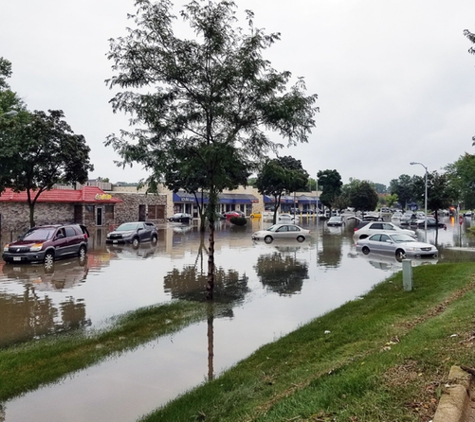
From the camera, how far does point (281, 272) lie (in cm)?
1748

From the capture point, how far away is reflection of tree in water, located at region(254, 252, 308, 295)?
569 inches

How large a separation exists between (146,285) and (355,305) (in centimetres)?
720

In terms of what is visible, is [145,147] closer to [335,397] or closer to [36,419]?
[36,419]

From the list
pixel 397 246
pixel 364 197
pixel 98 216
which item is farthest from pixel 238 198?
pixel 397 246

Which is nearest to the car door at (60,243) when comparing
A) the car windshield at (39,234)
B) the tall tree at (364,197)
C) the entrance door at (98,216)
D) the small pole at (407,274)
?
the car windshield at (39,234)

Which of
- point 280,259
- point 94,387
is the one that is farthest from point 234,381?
point 280,259

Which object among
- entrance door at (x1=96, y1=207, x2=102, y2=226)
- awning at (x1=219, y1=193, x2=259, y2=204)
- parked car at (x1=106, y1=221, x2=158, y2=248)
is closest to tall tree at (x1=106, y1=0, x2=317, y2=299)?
parked car at (x1=106, y1=221, x2=158, y2=248)

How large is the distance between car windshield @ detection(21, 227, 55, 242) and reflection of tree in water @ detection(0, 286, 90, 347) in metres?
7.60

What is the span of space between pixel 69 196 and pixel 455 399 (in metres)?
44.4

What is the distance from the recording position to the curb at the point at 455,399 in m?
3.54

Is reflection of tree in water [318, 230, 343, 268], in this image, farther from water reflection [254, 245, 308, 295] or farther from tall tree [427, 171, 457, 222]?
tall tree [427, 171, 457, 222]

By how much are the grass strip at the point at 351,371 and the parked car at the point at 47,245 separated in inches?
559

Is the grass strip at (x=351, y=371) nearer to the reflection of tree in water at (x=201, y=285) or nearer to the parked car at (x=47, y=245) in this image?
the reflection of tree in water at (x=201, y=285)

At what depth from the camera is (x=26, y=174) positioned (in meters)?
28.5
